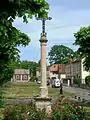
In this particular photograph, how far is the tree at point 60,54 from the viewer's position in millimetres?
157750

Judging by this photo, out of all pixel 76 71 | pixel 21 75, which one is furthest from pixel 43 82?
pixel 21 75

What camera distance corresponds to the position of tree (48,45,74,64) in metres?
158

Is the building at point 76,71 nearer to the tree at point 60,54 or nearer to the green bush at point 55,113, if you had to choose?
the tree at point 60,54

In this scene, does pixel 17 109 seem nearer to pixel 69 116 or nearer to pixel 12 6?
pixel 69 116

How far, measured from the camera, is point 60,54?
6235 inches

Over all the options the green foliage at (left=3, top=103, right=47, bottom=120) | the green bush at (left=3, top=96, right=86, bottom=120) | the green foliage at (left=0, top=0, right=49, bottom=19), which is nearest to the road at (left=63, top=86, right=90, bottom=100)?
the green foliage at (left=3, top=103, right=47, bottom=120)

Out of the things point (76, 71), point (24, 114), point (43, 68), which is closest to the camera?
point (24, 114)

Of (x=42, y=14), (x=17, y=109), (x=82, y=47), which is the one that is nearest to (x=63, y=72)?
(x=82, y=47)

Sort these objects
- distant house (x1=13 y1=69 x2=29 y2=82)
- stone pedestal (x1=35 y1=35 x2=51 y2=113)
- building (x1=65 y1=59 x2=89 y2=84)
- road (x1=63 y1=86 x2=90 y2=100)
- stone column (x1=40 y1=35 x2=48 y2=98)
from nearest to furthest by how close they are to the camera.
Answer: stone pedestal (x1=35 y1=35 x2=51 y2=113)
stone column (x1=40 y1=35 x2=48 y2=98)
road (x1=63 y1=86 x2=90 y2=100)
building (x1=65 y1=59 x2=89 y2=84)
distant house (x1=13 y1=69 x2=29 y2=82)

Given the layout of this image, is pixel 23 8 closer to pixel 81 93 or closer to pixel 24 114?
pixel 24 114

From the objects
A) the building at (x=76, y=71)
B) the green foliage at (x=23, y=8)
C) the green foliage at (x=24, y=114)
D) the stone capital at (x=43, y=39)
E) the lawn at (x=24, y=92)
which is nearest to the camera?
the green foliage at (x=23, y=8)

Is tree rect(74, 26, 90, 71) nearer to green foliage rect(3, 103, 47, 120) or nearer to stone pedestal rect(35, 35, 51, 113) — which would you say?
stone pedestal rect(35, 35, 51, 113)

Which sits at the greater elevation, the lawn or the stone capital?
the stone capital

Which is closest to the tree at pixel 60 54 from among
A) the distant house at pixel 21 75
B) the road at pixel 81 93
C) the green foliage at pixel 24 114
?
the distant house at pixel 21 75
